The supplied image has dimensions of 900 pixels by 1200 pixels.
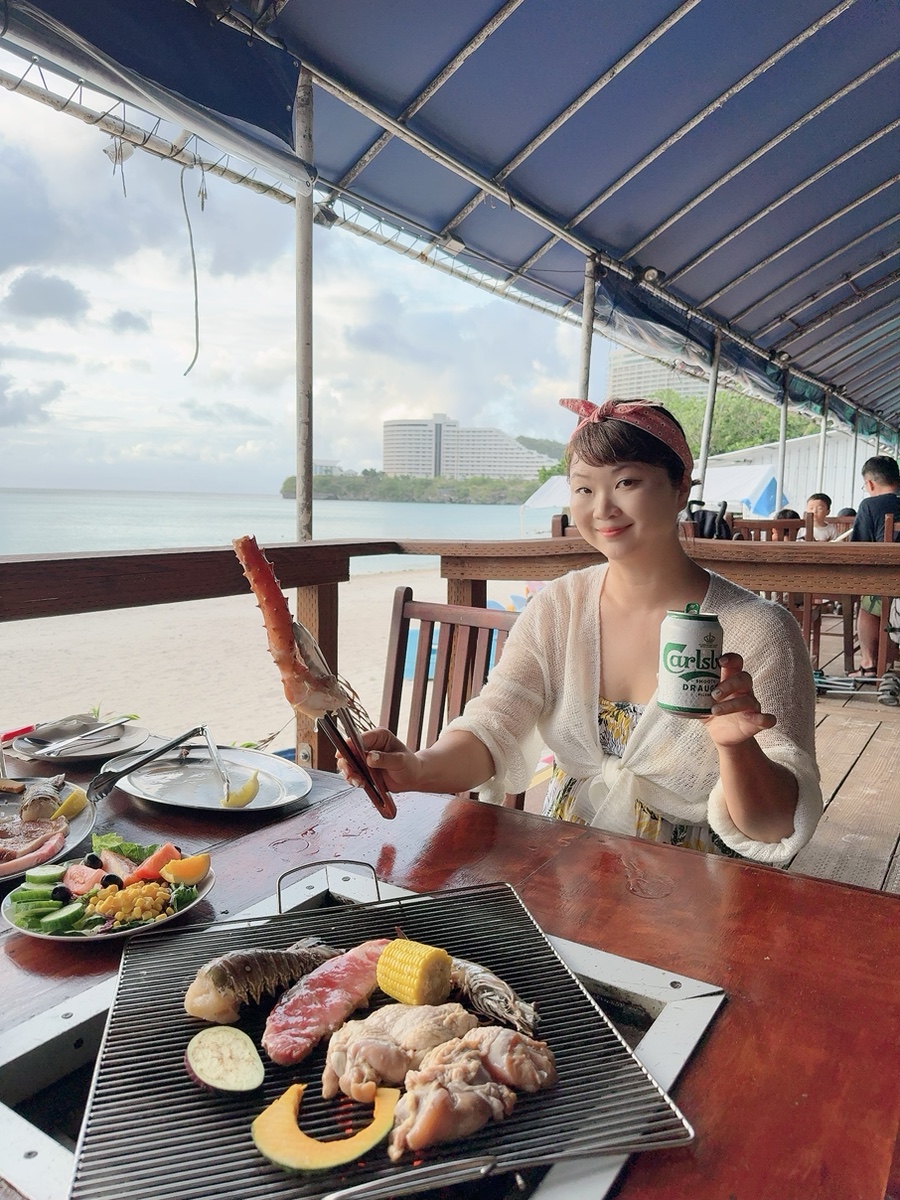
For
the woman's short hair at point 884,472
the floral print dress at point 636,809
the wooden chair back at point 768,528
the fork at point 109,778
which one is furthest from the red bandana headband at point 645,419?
the woman's short hair at point 884,472

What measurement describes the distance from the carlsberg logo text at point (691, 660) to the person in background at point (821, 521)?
7.53m

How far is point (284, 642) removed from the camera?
3.39 ft

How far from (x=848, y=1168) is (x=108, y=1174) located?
1.96ft

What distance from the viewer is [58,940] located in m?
0.96

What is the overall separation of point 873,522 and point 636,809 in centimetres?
550

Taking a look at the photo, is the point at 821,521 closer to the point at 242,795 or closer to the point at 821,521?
the point at 821,521

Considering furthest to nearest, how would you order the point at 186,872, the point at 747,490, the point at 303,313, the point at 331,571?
the point at 747,490
the point at 303,313
the point at 331,571
the point at 186,872

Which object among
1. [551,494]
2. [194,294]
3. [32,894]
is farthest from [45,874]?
[551,494]

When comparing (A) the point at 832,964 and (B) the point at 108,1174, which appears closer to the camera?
(B) the point at 108,1174

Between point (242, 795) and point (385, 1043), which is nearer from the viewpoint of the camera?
point (385, 1043)

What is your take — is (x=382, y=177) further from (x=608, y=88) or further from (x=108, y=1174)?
(x=108, y=1174)

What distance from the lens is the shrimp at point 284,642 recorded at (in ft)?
3.37

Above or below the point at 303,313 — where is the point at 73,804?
below

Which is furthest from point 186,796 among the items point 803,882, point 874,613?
point 874,613
